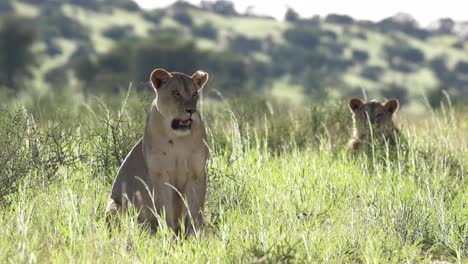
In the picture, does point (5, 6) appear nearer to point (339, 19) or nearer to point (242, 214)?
point (339, 19)

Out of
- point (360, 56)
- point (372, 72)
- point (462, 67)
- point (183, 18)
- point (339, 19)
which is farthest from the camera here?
point (339, 19)

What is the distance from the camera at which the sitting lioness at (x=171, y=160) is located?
6035 mm

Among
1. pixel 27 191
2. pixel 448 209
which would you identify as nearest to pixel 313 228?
pixel 448 209

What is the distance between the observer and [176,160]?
19.9ft

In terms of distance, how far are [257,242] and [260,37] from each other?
13635 centimetres

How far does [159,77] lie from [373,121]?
4.64 m

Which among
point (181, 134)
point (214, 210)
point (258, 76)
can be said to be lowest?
point (258, 76)

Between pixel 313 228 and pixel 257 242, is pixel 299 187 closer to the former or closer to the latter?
pixel 313 228

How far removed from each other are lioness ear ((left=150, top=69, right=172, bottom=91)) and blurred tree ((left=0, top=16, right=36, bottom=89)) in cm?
5621

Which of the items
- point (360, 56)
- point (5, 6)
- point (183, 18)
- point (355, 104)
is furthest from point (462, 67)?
point (355, 104)

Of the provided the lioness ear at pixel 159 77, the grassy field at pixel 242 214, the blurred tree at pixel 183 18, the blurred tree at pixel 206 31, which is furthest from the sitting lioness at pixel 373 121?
the blurred tree at pixel 183 18

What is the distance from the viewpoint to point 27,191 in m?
6.50

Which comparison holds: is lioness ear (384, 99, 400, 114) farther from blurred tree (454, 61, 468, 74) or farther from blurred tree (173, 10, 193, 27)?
blurred tree (173, 10, 193, 27)

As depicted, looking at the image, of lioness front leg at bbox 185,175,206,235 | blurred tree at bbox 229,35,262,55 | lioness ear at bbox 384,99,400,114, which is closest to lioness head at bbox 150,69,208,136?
lioness front leg at bbox 185,175,206,235
